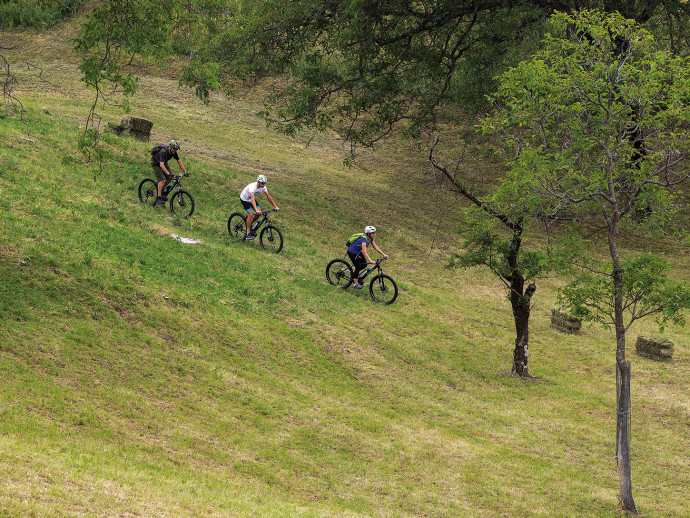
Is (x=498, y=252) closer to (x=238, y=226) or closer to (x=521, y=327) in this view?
(x=521, y=327)

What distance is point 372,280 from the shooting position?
63.8ft

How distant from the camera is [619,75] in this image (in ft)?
38.4

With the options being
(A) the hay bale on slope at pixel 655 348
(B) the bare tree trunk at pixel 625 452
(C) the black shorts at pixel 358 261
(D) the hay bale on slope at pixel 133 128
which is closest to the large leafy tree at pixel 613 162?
(B) the bare tree trunk at pixel 625 452

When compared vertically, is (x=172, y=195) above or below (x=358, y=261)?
above

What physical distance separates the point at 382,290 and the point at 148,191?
313 inches

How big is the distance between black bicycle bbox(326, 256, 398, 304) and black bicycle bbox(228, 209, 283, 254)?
6.34 ft

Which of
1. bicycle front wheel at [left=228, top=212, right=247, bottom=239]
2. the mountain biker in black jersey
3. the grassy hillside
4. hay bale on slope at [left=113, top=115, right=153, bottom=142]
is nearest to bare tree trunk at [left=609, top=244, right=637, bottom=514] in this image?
the grassy hillside

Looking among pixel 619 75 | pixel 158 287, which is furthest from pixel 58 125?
pixel 619 75

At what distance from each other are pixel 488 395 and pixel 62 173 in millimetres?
13999

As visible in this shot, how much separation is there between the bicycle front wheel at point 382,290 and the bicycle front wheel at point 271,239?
10.7 ft

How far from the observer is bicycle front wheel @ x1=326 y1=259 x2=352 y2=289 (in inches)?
777

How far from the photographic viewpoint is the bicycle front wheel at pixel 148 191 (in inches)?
805

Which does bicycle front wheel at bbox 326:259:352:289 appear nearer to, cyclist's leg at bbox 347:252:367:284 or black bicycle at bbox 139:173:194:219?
cyclist's leg at bbox 347:252:367:284

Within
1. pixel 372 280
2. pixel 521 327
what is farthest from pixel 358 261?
pixel 521 327
